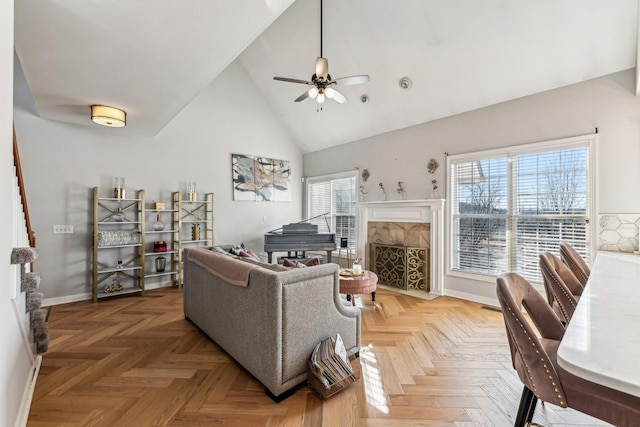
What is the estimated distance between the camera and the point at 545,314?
4.83 feet

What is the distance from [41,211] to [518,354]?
5.50 metres

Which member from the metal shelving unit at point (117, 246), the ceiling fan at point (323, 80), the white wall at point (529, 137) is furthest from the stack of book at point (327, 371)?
the metal shelving unit at point (117, 246)

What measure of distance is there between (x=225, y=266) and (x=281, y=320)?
32.0 inches

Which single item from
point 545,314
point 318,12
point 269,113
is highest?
point 318,12

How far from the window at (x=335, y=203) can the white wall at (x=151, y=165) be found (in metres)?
0.42

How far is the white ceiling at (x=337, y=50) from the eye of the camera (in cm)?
190

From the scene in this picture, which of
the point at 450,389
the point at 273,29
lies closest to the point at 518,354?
the point at 450,389

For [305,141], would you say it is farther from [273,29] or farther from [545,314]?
[545,314]

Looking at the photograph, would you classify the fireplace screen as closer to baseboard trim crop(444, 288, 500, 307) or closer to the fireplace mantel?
the fireplace mantel

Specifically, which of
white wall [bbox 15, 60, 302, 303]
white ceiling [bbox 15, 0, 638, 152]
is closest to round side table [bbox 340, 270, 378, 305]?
white ceiling [bbox 15, 0, 638, 152]

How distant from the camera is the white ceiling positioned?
6.25ft

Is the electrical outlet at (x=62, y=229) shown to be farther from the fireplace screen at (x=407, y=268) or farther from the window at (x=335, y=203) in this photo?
the fireplace screen at (x=407, y=268)

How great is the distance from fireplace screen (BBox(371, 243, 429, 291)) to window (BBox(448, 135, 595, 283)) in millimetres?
455

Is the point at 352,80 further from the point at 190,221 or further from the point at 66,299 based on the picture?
the point at 66,299
